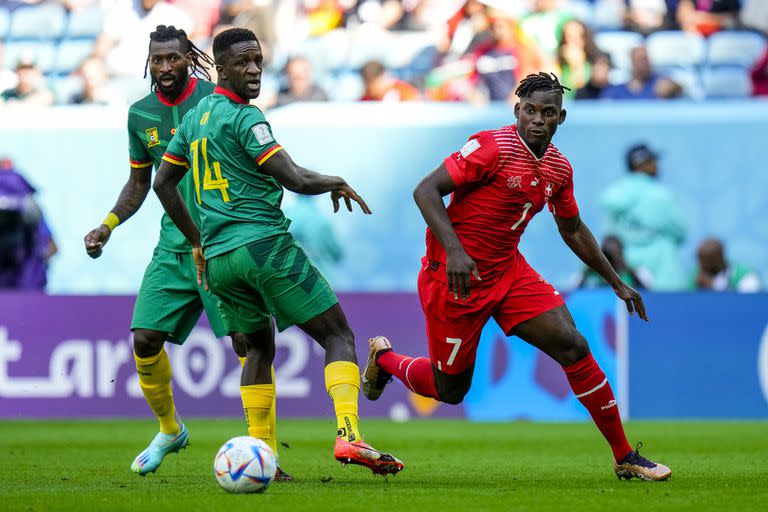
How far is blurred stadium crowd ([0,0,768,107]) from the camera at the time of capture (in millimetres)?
16000

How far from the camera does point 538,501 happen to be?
608 cm

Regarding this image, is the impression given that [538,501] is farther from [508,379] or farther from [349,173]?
[349,173]

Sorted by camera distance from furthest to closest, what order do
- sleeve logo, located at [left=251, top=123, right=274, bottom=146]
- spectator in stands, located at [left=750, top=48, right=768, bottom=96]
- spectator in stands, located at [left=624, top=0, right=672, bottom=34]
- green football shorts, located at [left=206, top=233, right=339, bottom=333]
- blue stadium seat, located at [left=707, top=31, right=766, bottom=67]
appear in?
spectator in stands, located at [left=624, top=0, right=672, bottom=34] → blue stadium seat, located at [left=707, top=31, right=766, bottom=67] → spectator in stands, located at [left=750, top=48, right=768, bottom=96] → green football shorts, located at [left=206, top=233, right=339, bottom=333] → sleeve logo, located at [left=251, top=123, right=274, bottom=146]

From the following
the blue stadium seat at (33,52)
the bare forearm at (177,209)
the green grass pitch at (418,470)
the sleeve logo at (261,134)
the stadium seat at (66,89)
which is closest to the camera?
the green grass pitch at (418,470)

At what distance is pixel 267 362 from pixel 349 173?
28.4 feet

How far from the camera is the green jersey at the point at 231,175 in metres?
6.66

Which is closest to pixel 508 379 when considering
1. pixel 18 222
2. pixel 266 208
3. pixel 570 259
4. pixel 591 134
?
pixel 570 259

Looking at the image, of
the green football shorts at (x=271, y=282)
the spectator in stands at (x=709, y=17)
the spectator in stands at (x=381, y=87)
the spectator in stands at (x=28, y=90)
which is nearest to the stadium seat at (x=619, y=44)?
the spectator in stands at (x=709, y=17)

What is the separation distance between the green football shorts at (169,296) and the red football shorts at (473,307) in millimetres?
1247

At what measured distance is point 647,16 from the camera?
17.5 meters

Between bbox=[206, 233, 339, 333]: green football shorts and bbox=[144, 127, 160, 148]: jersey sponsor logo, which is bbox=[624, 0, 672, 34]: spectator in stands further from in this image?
bbox=[206, 233, 339, 333]: green football shorts

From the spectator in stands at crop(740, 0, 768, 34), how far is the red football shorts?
11.4 metres

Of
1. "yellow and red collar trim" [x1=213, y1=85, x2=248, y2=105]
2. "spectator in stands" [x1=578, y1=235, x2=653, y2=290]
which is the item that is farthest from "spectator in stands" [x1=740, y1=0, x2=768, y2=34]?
"yellow and red collar trim" [x1=213, y1=85, x2=248, y2=105]

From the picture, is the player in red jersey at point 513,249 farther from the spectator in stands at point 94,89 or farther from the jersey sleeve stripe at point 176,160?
the spectator in stands at point 94,89
